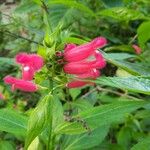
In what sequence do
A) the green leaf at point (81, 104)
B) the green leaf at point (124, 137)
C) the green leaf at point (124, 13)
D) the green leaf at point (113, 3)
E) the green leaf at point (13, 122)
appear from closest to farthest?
the green leaf at point (13, 122) < the green leaf at point (124, 13) < the green leaf at point (81, 104) < the green leaf at point (124, 137) < the green leaf at point (113, 3)

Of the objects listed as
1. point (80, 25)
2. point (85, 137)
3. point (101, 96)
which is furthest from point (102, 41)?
point (80, 25)

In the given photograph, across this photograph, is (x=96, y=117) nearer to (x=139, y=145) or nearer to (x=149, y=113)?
(x=139, y=145)

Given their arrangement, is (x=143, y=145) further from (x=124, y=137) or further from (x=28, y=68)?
(x=124, y=137)

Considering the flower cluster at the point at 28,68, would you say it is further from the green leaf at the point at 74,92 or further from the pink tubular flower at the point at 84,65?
the green leaf at the point at 74,92

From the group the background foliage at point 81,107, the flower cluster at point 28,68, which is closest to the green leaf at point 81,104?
the background foliage at point 81,107

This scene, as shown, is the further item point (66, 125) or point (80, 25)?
point (80, 25)

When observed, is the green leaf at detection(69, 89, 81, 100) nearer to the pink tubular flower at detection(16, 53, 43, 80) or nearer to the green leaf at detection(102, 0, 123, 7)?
the green leaf at detection(102, 0, 123, 7)
